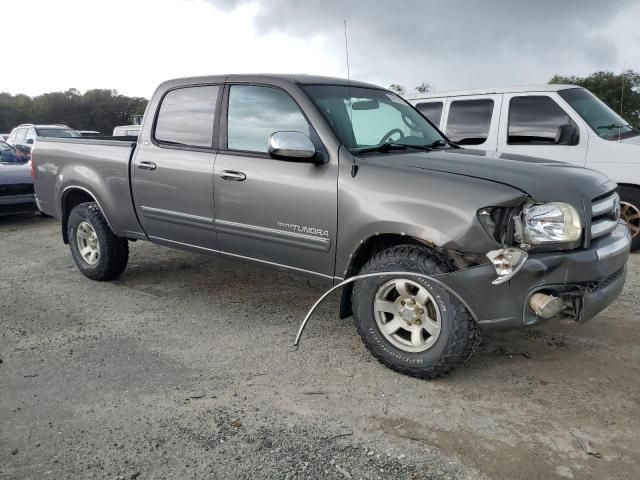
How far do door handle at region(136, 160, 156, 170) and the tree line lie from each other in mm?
2505

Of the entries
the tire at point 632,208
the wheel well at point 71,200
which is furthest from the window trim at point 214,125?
the tire at point 632,208

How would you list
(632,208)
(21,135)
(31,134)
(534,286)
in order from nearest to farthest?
(534,286), (632,208), (31,134), (21,135)

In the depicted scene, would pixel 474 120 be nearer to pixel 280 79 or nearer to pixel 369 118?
pixel 369 118

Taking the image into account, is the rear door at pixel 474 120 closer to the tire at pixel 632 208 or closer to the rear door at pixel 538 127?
the rear door at pixel 538 127

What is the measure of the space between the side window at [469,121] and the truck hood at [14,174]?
639 centimetres

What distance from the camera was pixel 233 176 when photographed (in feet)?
13.0

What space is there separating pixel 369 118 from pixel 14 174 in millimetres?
6848

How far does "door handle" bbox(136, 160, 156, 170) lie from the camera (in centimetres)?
450

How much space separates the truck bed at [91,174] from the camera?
479 cm

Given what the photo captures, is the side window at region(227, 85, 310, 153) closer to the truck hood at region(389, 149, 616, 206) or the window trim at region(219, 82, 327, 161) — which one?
the window trim at region(219, 82, 327, 161)

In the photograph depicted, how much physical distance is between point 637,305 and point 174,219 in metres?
3.78

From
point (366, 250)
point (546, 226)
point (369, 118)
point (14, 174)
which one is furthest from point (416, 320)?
point (14, 174)

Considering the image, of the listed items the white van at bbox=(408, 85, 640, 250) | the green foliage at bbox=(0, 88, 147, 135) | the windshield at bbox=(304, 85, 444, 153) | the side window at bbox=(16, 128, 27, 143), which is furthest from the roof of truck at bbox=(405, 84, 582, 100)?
the green foliage at bbox=(0, 88, 147, 135)

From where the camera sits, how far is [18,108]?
203 feet
